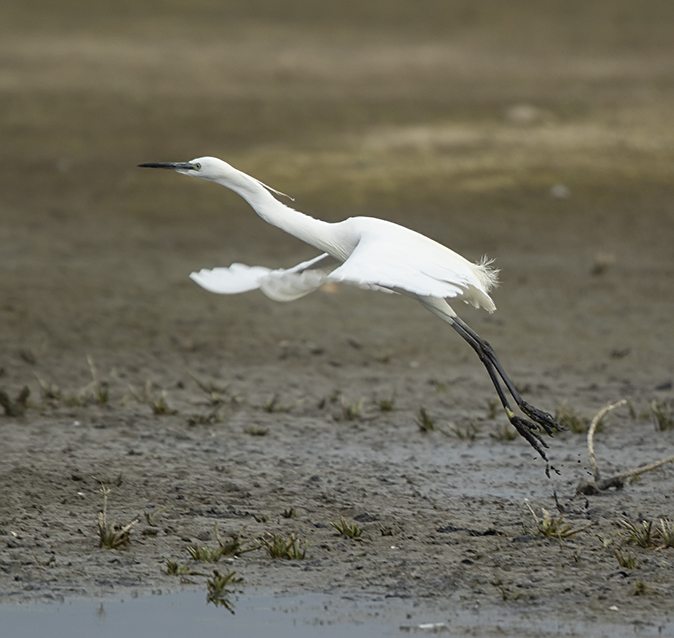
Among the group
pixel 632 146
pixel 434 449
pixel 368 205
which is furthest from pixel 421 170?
pixel 434 449

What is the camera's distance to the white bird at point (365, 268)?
470cm

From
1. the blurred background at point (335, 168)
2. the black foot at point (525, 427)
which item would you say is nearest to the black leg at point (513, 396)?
the black foot at point (525, 427)

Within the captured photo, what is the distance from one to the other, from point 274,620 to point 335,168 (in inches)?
473

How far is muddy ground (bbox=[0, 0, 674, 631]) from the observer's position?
500 centimetres

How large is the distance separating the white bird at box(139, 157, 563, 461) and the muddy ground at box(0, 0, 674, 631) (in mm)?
902

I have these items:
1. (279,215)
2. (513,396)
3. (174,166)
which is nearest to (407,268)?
(279,215)

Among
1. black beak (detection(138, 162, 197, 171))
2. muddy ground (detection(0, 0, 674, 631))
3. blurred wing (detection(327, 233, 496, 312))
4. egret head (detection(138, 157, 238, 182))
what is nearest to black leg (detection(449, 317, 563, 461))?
blurred wing (detection(327, 233, 496, 312))

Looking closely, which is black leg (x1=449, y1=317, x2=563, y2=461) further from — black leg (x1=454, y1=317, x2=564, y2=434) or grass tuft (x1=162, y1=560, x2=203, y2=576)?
grass tuft (x1=162, y1=560, x2=203, y2=576)

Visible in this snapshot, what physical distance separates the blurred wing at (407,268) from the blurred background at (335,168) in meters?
3.69

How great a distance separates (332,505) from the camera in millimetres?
5586

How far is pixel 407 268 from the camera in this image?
485 centimetres

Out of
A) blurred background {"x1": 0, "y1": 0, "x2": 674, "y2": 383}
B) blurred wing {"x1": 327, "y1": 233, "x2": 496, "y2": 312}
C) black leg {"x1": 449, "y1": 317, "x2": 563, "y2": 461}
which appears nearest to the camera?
blurred wing {"x1": 327, "y1": 233, "x2": 496, "y2": 312}

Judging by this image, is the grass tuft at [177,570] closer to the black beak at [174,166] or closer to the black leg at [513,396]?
the black leg at [513,396]

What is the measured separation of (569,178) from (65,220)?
672cm
